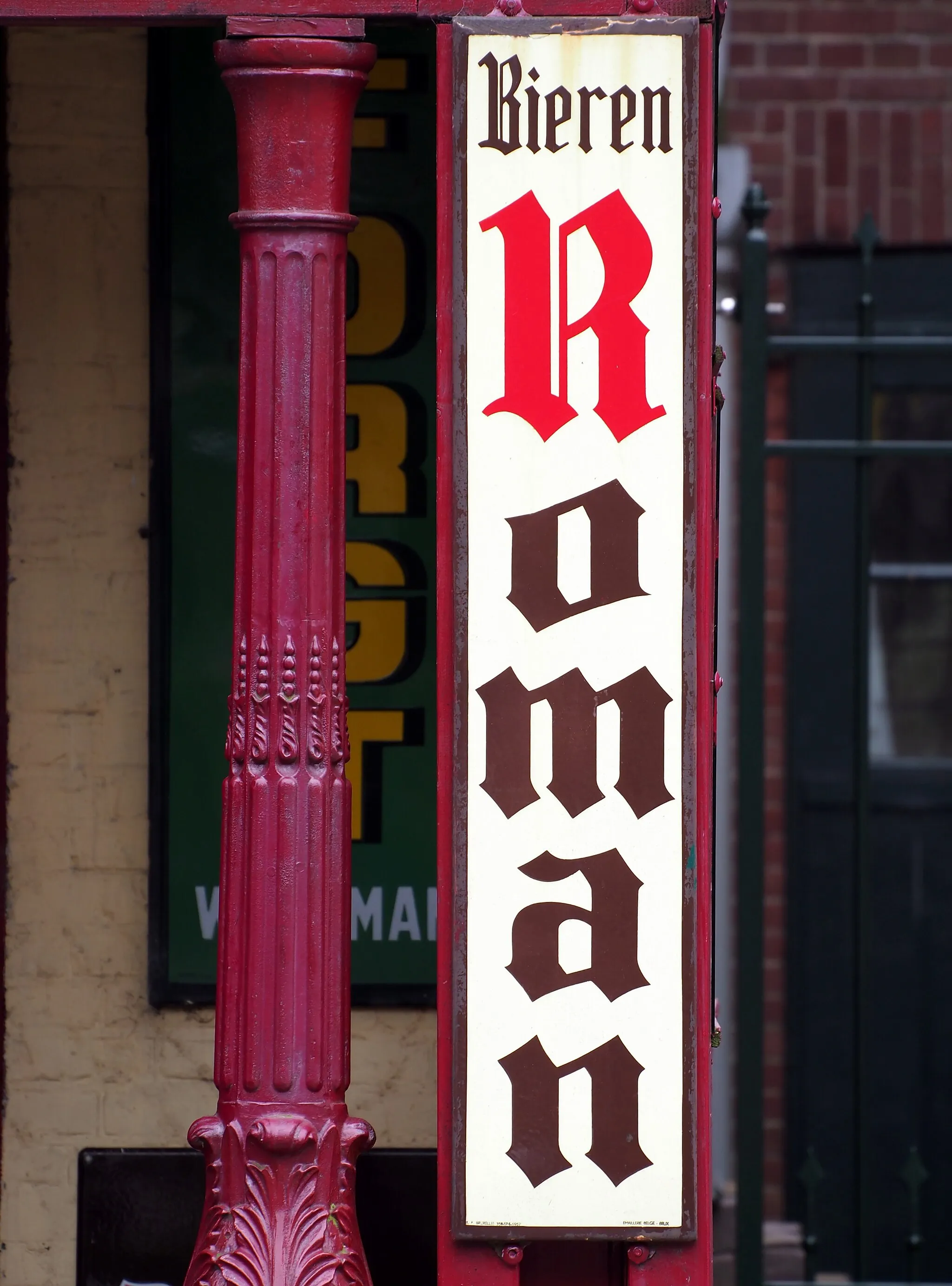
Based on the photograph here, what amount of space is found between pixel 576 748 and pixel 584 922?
35cm

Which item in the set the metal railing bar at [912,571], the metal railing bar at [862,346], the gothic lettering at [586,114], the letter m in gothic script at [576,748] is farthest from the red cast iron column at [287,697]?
the metal railing bar at [912,571]

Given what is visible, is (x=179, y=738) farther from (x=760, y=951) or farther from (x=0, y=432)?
(x=760, y=951)

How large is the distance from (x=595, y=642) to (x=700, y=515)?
13.1 inches

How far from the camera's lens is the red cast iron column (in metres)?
3.36

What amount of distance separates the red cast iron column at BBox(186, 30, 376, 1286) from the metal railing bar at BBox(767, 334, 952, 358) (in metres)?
1.50

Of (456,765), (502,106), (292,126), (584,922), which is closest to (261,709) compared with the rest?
(456,765)

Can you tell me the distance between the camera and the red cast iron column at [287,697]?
3.36 metres

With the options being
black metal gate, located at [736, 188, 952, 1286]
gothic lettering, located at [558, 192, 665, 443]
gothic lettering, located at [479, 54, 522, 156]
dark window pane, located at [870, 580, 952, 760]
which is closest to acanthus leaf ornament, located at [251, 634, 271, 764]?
gothic lettering, located at [558, 192, 665, 443]

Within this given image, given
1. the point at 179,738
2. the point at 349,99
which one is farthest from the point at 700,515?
the point at 179,738

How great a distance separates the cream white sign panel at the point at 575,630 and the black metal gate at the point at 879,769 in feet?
7.88

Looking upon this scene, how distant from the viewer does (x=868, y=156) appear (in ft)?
18.5

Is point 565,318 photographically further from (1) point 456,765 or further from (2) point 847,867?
(2) point 847,867

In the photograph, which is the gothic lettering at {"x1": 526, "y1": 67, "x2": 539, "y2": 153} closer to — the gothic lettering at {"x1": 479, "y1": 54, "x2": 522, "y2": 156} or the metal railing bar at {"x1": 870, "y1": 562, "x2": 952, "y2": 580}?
the gothic lettering at {"x1": 479, "y1": 54, "x2": 522, "y2": 156}

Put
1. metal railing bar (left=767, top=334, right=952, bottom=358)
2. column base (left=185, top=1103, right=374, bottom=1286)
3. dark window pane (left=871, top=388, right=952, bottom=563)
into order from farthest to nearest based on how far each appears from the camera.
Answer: dark window pane (left=871, top=388, right=952, bottom=563), metal railing bar (left=767, top=334, right=952, bottom=358), column base (left=185, top=1103, right=374, bottom=1286)
